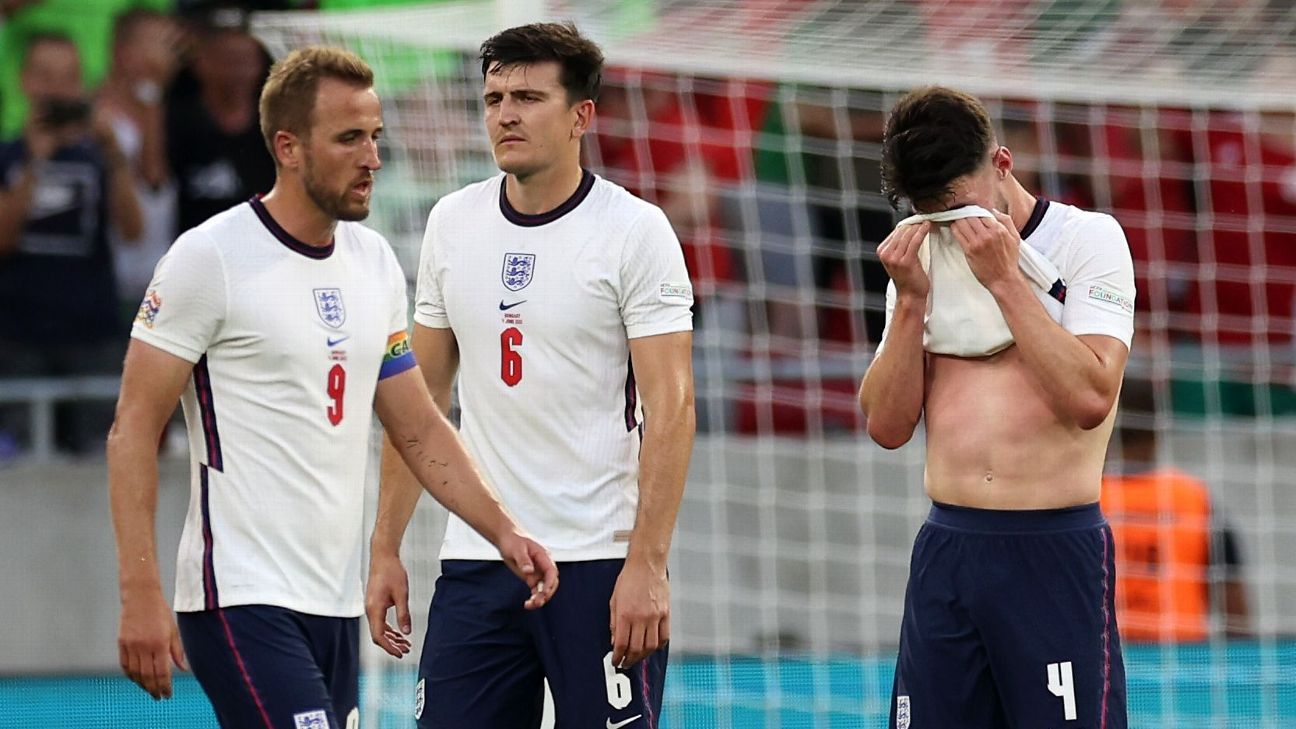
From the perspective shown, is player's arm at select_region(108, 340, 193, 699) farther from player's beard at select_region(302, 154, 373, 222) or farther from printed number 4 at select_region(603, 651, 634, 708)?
printed number 4 at select_region(603, 651, 634, 708)

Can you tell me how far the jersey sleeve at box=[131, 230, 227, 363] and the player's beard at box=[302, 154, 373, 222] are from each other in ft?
0.90

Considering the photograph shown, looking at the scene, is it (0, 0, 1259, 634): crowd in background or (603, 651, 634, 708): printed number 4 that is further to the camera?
(0, 0, 1259, 634): crowd in background

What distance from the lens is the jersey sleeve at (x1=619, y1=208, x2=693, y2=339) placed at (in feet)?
14.0

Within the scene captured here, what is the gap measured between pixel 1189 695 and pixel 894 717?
142 inches

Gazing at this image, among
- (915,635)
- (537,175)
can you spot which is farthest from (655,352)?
(915,635)

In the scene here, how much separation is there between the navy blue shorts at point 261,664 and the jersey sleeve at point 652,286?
99 cm

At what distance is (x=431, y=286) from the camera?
4551 millimetres

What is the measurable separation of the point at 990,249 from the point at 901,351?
12.9 inches

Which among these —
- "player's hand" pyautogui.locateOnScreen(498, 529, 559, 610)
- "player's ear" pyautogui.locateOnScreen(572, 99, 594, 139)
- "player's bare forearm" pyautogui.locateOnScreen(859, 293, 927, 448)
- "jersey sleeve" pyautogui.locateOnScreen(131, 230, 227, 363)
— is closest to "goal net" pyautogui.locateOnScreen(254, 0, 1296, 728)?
"player's ear" pyautogui.locateOnScreen(572, 99, 594, 139)

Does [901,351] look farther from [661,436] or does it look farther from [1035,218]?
[661,436]

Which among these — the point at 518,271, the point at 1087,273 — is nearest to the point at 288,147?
the point at 518,271

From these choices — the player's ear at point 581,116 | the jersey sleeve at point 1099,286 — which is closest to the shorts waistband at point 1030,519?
the jersey sleeve at point 1099,286

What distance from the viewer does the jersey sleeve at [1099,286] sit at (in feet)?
13.3

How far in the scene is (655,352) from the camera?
13.9ft
